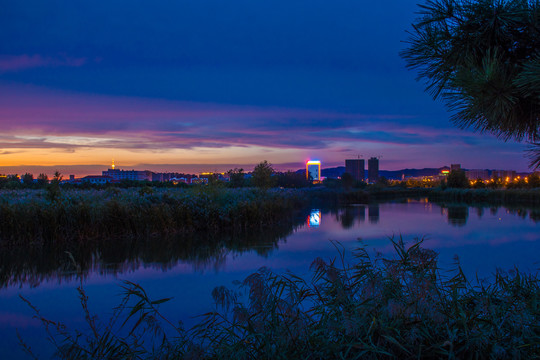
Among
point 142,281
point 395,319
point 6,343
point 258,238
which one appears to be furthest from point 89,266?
point 395,319

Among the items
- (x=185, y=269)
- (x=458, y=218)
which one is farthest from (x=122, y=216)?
(x=458, y=218)

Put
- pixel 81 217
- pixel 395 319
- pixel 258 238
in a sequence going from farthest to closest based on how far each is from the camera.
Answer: pixel 258 238, pixel 81 217, pixel 395 319

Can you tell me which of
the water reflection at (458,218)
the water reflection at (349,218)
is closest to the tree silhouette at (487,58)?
the water reflection at (349,218)

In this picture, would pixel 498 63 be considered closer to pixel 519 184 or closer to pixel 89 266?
pixel 89 266

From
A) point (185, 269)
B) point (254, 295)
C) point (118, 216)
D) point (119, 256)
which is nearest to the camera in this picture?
point (254, 295)

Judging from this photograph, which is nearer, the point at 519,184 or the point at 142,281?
the point at 142,281

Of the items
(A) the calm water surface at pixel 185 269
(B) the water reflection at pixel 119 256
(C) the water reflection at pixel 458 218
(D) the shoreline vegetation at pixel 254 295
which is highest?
(D) the shoreline vegetation at pixel 254 295

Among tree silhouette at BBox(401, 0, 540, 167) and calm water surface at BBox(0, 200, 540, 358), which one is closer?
tree silhouette at BBox(401, 0, 540, 167)

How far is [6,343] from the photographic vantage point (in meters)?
4.22

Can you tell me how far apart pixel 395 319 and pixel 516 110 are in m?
2.37

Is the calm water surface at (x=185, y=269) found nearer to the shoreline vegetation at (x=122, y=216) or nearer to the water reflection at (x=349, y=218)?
the shoreline vegetation at (x=122, y=216)

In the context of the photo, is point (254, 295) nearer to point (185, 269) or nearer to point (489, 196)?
point (185, 269)

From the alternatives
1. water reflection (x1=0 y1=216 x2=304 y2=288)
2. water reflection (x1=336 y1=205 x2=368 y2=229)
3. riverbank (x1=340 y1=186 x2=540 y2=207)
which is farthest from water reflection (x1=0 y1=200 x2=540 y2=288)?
riverbank (x1=340 y1=186 x2=540 y2=207)

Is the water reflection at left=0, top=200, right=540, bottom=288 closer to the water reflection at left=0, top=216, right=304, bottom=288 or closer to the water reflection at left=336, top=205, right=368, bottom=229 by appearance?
the water reflection at left=0, top=216, right=304, bottom=288
